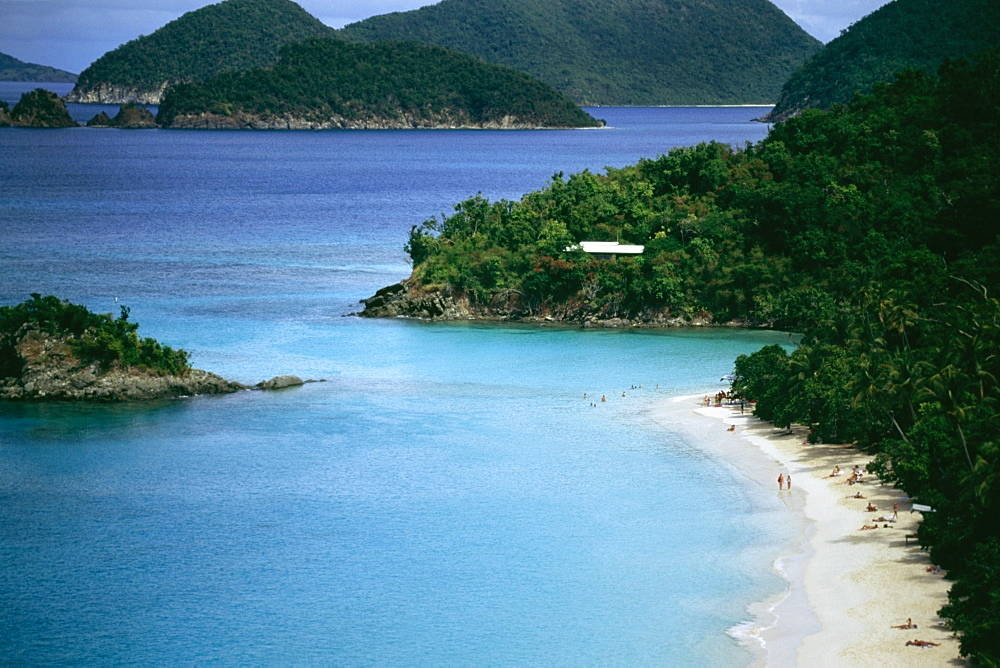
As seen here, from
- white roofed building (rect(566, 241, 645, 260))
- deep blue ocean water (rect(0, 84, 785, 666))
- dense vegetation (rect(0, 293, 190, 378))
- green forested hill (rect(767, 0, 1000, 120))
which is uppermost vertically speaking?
green forested hill (rect(767, 0, 1000, 120))

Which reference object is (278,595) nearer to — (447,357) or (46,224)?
(447,357)

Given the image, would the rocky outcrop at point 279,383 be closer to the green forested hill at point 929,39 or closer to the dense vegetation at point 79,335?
the dense vegetation at point 79,335

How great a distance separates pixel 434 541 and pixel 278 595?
19.4ft

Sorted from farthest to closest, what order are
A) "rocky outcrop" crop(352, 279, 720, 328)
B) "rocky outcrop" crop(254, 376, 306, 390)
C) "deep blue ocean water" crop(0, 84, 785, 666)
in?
1. "rocky outcrop" crop(352, 279, 720, 328)
2. "rocky outcrop" crop(254, 376, 306, 390)
3. "deep blue ocean water" crop(0, 84, 785, 666)

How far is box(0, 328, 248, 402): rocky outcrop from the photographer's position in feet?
184

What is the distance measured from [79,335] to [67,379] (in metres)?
2.01

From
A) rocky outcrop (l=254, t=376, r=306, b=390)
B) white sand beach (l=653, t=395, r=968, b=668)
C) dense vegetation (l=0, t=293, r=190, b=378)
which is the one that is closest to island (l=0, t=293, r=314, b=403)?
dense vegetation (l=0, t=293, r=190, b=378)

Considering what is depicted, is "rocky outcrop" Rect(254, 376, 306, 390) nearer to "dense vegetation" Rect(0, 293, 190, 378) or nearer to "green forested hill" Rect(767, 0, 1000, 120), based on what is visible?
"dense vegetation" Rect(0, 293, 190, 378)

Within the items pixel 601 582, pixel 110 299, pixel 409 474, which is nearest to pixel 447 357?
pixel 409 474

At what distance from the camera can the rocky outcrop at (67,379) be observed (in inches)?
2212

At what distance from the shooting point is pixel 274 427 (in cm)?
5281

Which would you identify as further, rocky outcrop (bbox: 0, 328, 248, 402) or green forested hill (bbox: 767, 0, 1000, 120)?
green forested hill (bbox: 767, 0, 1000, 120)

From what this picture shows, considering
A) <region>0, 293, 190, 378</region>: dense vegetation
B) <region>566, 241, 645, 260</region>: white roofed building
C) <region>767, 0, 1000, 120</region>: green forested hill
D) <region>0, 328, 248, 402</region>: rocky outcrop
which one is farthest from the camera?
<region>767, 0, 1000, 120</region>: green forested hill

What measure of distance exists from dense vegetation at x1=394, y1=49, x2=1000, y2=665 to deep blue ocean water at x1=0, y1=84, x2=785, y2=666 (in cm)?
393
